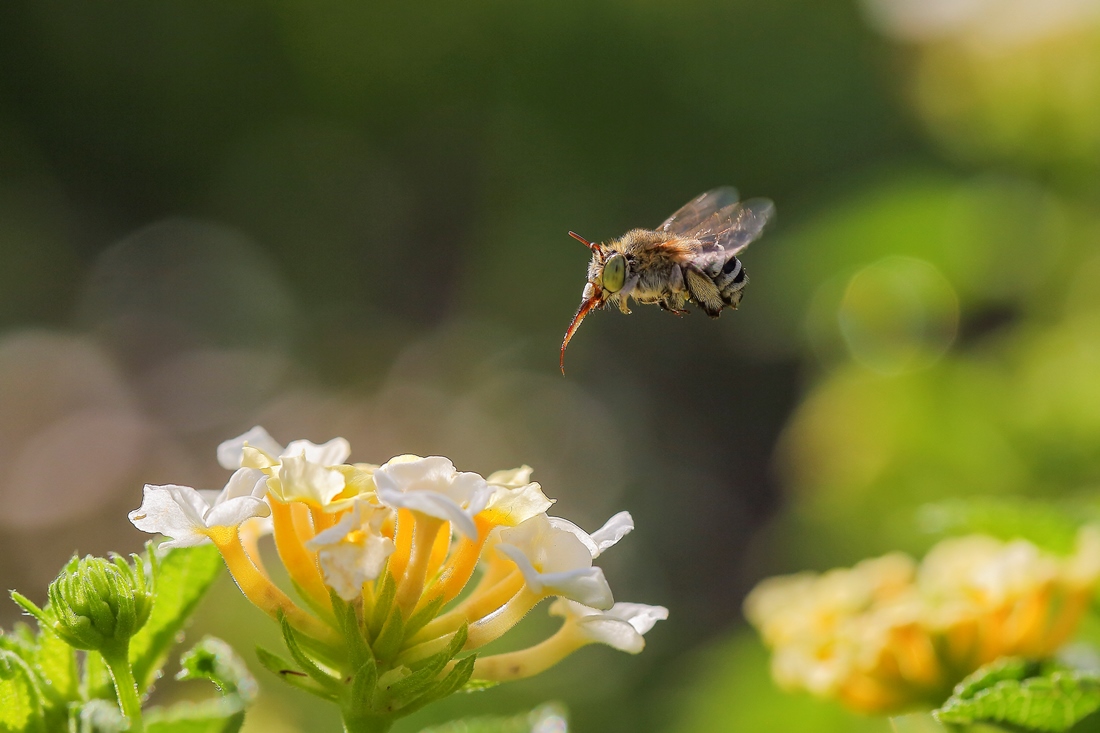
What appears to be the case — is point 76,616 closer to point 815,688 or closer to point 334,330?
point 815,688

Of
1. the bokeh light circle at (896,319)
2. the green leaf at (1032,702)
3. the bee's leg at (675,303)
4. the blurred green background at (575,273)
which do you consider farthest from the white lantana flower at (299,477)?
the bokeh light circle at (896,319)

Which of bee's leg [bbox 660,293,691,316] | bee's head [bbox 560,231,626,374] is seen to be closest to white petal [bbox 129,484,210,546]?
bee's head [bbox 560,231,626,374]

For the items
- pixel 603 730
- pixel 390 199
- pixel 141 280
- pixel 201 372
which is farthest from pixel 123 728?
pixel 390 199

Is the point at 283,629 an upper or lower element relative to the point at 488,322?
lower

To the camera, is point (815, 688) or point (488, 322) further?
point (488, 322)

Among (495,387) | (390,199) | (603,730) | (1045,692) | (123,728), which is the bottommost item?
(123,728)

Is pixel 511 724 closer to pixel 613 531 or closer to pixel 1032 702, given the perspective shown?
pixel 613 531

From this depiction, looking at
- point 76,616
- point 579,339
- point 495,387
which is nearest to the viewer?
point 76,616

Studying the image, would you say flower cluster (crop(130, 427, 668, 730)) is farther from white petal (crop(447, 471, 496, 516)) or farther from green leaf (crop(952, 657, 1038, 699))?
green leaf (crop(952, 657, 1038, 699))
